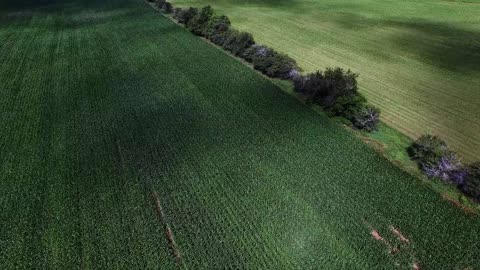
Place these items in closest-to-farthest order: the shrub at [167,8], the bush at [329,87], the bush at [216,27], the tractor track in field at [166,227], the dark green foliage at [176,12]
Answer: the tractor track in field at [166,227] → the bush at [329,87] → the bush at [216,27] → the dark green foliage at [176,12] → the shrub at [167,8]

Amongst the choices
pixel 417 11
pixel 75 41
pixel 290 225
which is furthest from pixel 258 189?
pixel 417 11

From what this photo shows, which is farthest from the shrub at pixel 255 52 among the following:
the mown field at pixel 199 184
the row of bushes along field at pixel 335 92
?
the mown field at pixel 199 184

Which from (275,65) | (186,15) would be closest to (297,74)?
(275,65)

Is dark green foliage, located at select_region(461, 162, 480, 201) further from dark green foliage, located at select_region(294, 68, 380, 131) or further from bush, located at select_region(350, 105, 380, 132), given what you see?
dark green foliage, located at select_region(294, 68, 380, 131)

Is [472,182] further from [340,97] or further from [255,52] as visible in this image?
[255,52]

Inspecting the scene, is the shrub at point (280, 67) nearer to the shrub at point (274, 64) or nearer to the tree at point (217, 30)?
the shrub at point (274, 64)
